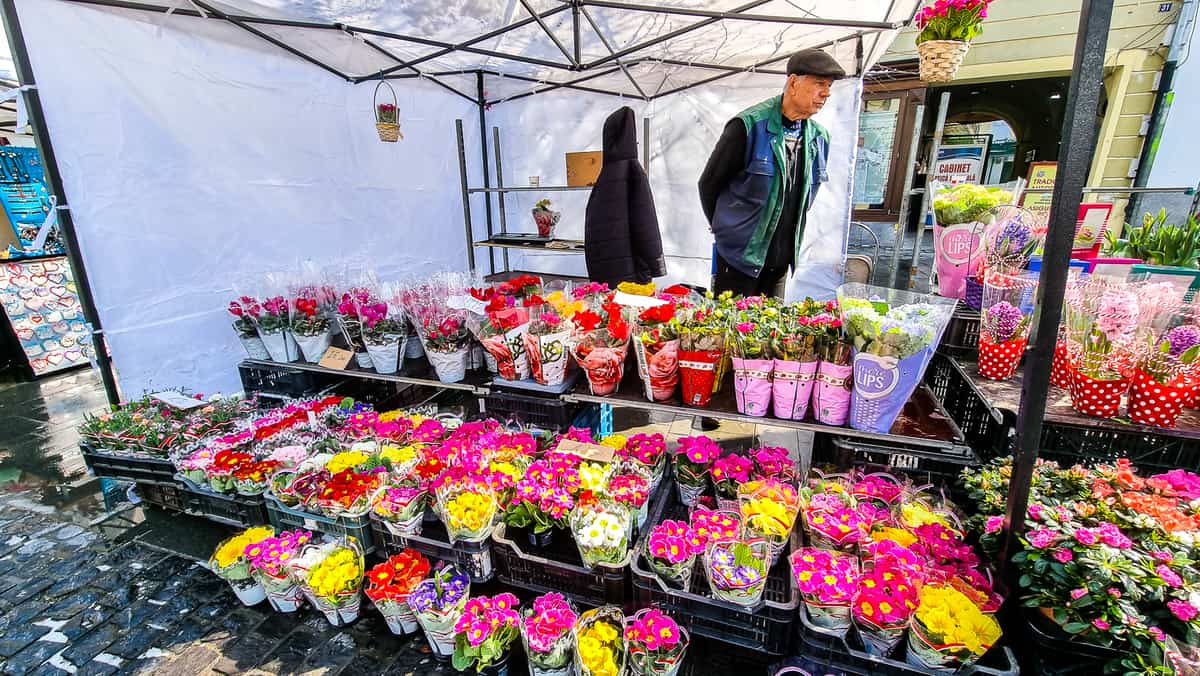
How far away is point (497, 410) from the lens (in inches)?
92.1

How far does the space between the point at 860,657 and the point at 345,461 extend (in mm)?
1932

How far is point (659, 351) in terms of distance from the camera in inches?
69.6

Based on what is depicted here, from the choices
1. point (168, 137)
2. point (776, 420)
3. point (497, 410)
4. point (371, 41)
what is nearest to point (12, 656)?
point (497, 410)

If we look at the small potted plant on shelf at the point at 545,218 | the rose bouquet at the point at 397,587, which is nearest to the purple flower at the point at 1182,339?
the rose bouquet at the point at 397,587

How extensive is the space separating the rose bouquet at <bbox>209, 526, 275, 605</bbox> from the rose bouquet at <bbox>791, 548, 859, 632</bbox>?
195 cm

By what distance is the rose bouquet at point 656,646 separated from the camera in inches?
55.7

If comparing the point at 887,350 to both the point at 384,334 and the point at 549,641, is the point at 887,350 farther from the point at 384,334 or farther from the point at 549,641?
the point at 384,334

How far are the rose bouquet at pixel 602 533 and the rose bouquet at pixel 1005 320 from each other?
1448 millimetres

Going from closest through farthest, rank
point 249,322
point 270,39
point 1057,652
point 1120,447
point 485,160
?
point 1057,652, point 1120,447, point 249,322, point 270,39, point 485,160

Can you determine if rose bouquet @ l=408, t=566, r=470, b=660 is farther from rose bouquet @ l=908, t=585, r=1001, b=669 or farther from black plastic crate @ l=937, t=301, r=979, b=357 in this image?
black plastic crate @ l=937, t=301, r=979, b=357

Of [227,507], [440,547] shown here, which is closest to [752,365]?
[440,547]

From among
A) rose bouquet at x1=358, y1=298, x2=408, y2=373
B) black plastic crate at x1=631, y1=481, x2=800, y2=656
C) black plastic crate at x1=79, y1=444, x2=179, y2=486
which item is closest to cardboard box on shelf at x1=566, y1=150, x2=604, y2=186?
rose bouquet at x1=358, y1=298, x2=408, y2=373

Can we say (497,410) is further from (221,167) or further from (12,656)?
(221,167)

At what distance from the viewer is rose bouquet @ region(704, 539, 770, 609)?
4.57 feet
